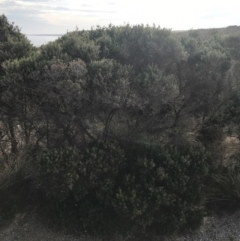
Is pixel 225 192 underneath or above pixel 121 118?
underneath

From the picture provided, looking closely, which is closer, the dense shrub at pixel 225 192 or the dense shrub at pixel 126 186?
the dense shrub at pixel 126 186

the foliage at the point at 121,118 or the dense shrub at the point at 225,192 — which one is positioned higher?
the foliage at the point at 121,118

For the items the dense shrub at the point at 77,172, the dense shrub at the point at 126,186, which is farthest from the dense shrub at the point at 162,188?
the dense shrub at the point at 77,172

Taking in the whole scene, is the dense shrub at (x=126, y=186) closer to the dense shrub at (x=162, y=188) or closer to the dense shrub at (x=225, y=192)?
the dense shrub at (x=162, y=188)

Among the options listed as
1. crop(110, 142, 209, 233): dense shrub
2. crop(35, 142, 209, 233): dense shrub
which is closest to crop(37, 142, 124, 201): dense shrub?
crop(35, 142, 209, 233): dense shrub

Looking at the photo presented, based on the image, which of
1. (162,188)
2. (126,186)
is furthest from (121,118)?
(162,188)

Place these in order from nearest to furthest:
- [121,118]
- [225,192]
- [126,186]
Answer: [126,186] < [121,118] < [225,192]

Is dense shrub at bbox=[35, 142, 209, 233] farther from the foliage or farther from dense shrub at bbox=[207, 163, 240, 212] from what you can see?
dense shrub at bbox=[207, 163, 240, 212]

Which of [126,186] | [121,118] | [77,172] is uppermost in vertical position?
[121,118]

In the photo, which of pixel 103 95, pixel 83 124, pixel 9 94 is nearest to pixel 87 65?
pixel 103 95

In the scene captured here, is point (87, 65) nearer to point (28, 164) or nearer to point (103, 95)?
point (103, 95)

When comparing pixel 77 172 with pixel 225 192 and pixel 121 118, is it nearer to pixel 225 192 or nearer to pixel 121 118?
pixel 121 118

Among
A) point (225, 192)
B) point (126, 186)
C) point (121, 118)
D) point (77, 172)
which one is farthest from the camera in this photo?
point (225, 192)

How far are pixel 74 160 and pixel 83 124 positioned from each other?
0.66 metres
